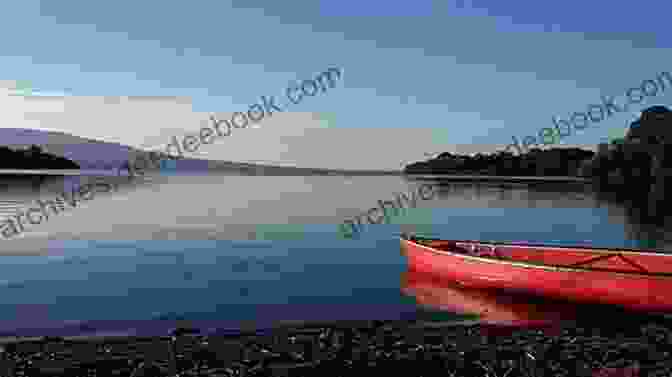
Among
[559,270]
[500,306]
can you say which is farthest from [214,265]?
[559,270]

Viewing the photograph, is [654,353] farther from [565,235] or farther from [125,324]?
[565,235]

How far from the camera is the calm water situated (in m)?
16.5

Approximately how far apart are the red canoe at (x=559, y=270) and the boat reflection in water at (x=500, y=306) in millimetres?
242

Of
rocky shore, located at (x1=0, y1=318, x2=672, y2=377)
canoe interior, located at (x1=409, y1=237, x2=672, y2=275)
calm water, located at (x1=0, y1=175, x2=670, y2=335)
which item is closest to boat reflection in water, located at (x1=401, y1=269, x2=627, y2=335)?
calm water, located at (x1=0, y1=175, x2=670, y2=335)

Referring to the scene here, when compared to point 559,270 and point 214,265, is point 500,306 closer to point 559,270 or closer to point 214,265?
point 559,270

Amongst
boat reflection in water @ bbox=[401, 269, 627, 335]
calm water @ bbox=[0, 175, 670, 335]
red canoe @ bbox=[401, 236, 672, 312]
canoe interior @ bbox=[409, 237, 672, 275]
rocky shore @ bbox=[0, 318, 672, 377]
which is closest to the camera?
rocky shore @ bbox=[0, 318, 672, 377]

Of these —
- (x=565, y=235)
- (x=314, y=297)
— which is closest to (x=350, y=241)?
(x=314, y=297)

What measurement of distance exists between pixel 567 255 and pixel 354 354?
1430cm

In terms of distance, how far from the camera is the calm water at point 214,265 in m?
16.5

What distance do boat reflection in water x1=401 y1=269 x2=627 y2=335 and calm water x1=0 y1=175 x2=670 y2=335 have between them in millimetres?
866

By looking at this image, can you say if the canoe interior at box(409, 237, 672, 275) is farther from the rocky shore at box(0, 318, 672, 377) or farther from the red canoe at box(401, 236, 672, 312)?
the rocky shore at box(0, 318, 672, 377)

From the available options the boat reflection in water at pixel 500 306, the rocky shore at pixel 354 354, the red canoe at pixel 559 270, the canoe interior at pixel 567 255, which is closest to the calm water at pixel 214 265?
the boat reflection in water at pixel 500 306

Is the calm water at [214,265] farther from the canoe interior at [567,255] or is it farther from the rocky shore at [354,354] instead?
the rocky shore at [354,354]

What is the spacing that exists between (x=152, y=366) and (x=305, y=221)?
32.9 meters
